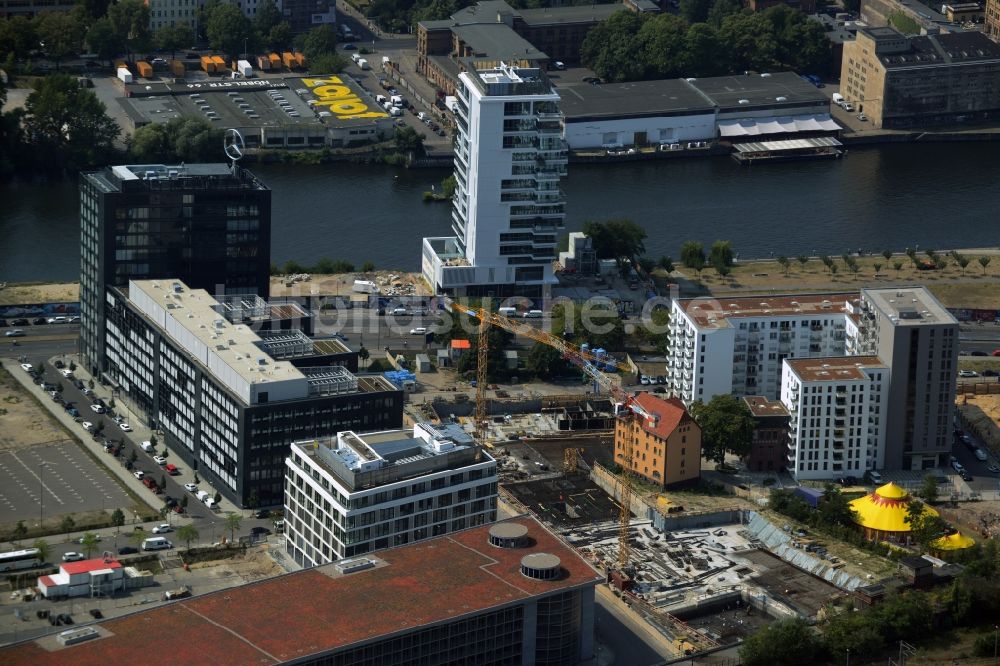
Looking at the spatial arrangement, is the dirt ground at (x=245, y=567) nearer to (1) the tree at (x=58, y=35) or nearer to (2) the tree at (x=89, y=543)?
(2) the tree at (x=89, y=543)

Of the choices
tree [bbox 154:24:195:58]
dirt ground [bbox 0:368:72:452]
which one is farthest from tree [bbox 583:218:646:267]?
tree [bbox 154:24:195:58]

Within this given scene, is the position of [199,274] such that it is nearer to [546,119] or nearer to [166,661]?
[546,119]

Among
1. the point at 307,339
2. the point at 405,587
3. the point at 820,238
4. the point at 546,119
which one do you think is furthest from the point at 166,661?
the point at 820,238

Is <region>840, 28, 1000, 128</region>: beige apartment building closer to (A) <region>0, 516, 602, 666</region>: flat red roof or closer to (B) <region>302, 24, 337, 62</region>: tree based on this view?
(B) <region>302, 24, 337, 62</region>: tree

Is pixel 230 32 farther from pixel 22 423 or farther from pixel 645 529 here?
pixel 645 529

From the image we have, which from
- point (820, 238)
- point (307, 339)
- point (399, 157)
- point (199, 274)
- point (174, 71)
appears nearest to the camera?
point (307, 339)

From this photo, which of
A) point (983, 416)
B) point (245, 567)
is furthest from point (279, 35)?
point (245, 567)

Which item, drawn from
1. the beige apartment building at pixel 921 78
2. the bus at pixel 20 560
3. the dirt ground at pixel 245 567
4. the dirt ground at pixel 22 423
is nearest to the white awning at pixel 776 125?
the beige apartment building at pixel 921 78
